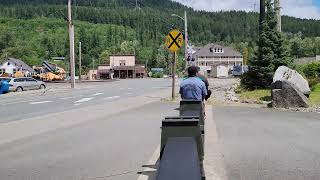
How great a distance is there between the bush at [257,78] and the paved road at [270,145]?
13171mm

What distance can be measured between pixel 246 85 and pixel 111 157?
2410cm

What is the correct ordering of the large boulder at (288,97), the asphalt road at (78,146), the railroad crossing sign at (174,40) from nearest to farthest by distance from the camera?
the asphalt road at (78,146) < the large boulder at (288,97) < the railroad crossing sign at (174,40)

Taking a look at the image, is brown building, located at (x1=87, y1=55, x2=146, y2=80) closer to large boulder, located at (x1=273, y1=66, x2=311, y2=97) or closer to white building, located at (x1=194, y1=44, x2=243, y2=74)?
white building, located at (x1=194, y1=44, x2=243, y2=74)

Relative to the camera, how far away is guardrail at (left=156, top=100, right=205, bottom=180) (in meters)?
4.42

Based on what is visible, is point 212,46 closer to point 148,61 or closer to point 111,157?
point 148,61

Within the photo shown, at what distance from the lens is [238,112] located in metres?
18.8

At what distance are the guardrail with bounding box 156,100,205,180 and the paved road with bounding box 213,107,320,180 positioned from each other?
199 cm

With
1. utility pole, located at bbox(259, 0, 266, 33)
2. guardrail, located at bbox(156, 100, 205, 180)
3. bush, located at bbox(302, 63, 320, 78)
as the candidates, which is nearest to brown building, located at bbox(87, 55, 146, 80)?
bush, located at bbox(302, 63, 320, 78)

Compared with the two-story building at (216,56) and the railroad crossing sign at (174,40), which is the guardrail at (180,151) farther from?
the two-story building at (216,56)

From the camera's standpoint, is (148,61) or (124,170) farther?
(148,61)

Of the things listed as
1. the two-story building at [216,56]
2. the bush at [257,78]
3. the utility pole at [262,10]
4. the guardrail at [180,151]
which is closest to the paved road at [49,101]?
the bush at [257,78]

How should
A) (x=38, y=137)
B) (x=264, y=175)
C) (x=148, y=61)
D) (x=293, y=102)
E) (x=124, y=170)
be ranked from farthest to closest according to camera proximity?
(x=148, y=61) → (x=293, y=102) → (x=38, y=137) → (x=124, y=170) → (x=264, y=175)

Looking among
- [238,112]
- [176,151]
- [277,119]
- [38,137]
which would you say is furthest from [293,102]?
[176,151]

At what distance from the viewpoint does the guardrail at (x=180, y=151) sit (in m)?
4.42
